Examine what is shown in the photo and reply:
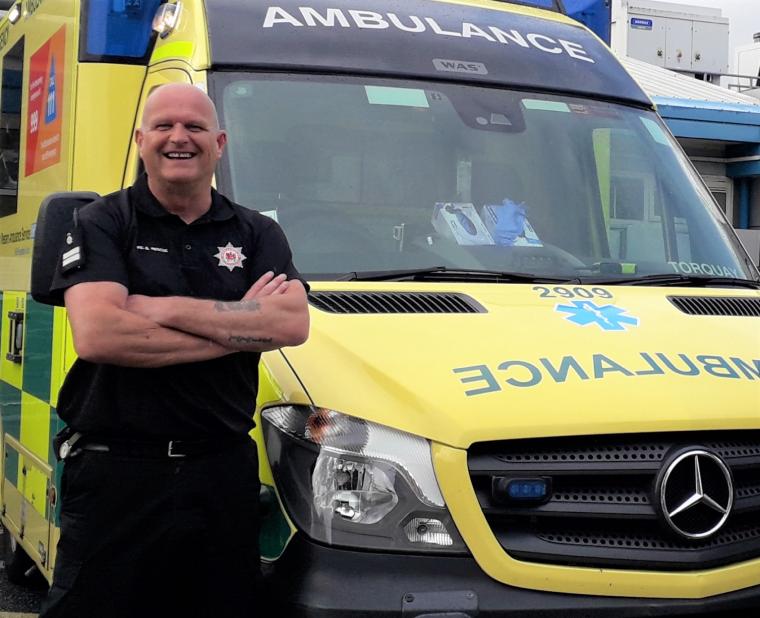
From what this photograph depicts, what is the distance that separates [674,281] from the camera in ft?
13.3

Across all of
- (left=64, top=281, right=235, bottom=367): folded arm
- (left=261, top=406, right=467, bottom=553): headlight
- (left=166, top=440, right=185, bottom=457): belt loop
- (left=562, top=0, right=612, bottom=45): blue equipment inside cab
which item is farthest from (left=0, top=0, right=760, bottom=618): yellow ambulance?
(left=562, top=0, right=612, bottom=45): blue equipment inside cab

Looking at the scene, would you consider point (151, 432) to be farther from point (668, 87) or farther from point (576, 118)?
point (668, 87)

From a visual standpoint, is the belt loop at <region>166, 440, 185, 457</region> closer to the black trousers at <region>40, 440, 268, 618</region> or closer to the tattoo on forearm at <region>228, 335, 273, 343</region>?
the black trousers at <region>40, 440, 268, 618</region>

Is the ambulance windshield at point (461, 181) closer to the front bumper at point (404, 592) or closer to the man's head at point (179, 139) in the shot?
the man's head at point (179, 139)

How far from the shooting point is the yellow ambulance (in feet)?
9.62

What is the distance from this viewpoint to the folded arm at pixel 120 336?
280cm

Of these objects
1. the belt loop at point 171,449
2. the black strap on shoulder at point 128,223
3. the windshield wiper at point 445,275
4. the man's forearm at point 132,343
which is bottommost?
the belt loop at point 171,449

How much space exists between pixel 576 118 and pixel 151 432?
234cm

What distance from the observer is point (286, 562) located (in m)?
2.98

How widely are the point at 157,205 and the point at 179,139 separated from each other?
173 millimetres

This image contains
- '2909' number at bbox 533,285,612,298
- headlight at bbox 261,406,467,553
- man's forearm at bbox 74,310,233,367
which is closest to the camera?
man's forearm at bbox 74,310,233,367

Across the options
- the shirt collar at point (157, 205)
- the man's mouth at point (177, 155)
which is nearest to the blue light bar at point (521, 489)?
the shirt collar at point (157, 205)

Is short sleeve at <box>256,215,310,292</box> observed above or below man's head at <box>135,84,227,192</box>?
below

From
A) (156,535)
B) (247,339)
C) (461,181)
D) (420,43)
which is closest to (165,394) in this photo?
(247,339)
